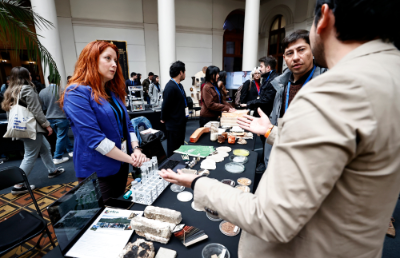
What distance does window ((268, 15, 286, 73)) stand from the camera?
9.98 m

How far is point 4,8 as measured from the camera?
1.88 m

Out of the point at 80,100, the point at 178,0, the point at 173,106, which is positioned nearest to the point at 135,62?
the point at 178,0

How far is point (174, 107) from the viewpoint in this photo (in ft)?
10.1

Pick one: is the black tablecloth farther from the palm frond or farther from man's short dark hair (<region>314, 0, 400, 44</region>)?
the palm frond

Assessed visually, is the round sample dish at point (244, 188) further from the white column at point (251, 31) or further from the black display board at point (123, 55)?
the black display board at point (123, 55)

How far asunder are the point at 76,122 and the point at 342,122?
1.50 m

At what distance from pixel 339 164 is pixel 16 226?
7.58 feet

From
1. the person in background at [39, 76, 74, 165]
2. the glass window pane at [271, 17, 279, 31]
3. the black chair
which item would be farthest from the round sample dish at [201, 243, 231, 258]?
the glass window pane at [271, 17, 279, 31]

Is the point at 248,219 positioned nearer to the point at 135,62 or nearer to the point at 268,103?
the point at 268,103

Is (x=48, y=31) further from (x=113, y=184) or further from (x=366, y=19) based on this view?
(x=366, y=19)

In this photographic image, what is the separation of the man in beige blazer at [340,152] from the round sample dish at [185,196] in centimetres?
72

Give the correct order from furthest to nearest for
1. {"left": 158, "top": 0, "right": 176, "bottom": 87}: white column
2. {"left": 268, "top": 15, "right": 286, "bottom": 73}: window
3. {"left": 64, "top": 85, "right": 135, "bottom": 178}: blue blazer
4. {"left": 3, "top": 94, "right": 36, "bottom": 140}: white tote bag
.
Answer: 1. {"left": 268, "top": 15, "right": 286, "bottom": 73}: window
2. {"left": 158, "top": 0, "right": 176, "bottom": 87}: white column
3. {"left": 3, "top": 94, "right": 36, "bottom": 140}: white tote bag
4. {"left": 64, "top": 85, "right": 135, "bottom": 178}: blue blazer

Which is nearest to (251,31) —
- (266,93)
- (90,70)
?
(266,93)

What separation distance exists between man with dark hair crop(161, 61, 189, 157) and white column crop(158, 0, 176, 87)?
406 centimetres
